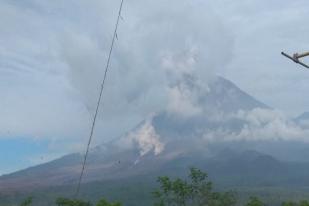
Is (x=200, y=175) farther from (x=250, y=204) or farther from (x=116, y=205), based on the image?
(x=116, y=205)

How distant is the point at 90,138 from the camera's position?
10969 mm

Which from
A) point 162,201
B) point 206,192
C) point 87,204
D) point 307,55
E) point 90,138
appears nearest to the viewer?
point 307,55

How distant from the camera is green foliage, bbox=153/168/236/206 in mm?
40969

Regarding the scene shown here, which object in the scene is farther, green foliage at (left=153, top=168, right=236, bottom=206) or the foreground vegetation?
green foliage at (left=153, top=168, right=236, bottom=206)

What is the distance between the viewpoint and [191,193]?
4231 cm

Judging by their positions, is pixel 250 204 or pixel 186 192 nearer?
pixel 250 204

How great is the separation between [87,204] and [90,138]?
1058 inches

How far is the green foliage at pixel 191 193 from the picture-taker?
41.0 metres

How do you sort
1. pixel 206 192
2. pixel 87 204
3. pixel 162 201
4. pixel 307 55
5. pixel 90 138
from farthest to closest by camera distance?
pixel 206 192
pixel 162 201
pixel 87 204
pixel 90 138
pixel 307 55

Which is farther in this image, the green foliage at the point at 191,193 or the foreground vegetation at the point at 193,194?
the green foliage at the point at 191,193

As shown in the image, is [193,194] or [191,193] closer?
[191,193]

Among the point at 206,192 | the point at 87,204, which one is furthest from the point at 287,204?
the point at 87,204

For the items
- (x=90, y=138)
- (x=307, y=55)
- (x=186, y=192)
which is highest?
(x=186, y=192)

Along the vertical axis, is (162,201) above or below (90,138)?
above
